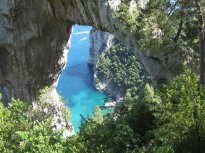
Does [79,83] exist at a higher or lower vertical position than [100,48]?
lower

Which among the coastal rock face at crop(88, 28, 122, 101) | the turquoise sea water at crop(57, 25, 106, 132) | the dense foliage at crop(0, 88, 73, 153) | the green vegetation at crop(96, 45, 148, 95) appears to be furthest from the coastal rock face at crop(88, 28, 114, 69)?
the dense foliage at crop(0, 88, 73, 153)

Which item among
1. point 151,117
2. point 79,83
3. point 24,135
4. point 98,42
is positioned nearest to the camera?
point 24,135

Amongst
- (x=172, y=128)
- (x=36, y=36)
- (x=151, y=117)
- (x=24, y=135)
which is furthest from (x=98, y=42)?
(x=24, y=135)

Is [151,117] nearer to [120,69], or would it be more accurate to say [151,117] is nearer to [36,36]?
[36,36]

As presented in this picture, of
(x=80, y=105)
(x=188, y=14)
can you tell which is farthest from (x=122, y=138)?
(x=80, y=105)

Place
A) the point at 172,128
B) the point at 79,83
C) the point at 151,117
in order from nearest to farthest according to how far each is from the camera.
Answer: the point at 172,128 → the point at 151,117 → the point at 79,83

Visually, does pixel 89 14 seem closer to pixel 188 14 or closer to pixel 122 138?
pixel 188 14

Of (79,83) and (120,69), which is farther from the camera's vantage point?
(79,83)
